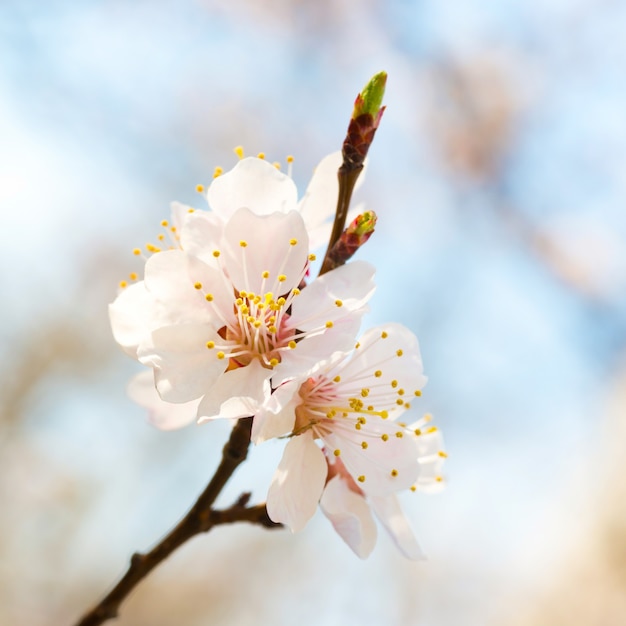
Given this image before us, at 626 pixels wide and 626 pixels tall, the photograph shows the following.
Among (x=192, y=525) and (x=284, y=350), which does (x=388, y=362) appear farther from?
(x=192, y=525)

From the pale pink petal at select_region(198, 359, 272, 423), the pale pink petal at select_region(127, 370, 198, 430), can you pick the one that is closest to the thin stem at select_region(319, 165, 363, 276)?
the pale pink petal at select_region(198, 359, 272, 423)

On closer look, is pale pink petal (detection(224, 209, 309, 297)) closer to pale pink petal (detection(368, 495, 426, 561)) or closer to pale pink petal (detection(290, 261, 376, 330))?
pale pink petal (detection(290, 261, 376, 330))

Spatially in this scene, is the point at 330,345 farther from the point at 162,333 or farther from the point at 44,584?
the point at 44,584

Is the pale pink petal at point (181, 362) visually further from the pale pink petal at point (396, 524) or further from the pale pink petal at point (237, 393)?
the pale pink petal at point (396, 524)

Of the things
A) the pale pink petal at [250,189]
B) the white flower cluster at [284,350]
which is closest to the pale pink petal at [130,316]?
the white flower cluster at [284,350]

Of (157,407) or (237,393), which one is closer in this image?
(237,393)

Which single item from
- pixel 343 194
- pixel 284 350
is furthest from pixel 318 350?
pixel 343 194
